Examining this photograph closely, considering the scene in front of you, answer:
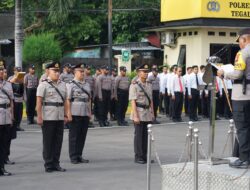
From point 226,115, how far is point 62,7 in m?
7.83

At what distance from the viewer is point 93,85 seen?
19438mm

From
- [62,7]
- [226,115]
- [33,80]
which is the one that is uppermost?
[62,7]

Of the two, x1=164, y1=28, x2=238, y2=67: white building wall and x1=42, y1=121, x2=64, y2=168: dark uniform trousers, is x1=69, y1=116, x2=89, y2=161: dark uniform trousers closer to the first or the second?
x1=42, y1=121, x2=64, y2=168: dark uniform trousers

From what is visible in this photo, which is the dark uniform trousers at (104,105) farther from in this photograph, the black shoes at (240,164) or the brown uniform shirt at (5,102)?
the black shoes at (240,164)

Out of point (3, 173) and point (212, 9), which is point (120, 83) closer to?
point (3, 173)

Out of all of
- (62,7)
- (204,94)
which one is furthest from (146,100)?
(62,7)

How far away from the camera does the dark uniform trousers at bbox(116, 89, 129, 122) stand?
2019cm

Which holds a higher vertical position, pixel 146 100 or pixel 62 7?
pixel 62 7

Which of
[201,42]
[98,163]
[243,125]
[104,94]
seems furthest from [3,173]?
[201,42]

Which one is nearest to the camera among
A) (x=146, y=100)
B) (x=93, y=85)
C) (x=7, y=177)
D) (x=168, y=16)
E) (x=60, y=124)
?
(x=7, y=177)

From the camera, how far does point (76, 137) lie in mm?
12219

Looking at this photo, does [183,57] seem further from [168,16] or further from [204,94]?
[204,94]

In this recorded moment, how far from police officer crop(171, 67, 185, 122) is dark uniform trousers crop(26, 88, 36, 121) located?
16.7 ft

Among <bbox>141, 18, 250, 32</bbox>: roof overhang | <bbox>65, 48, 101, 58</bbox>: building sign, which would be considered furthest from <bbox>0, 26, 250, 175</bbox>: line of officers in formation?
<bbox>65, 48, 101, 58</bbox>: building sign
